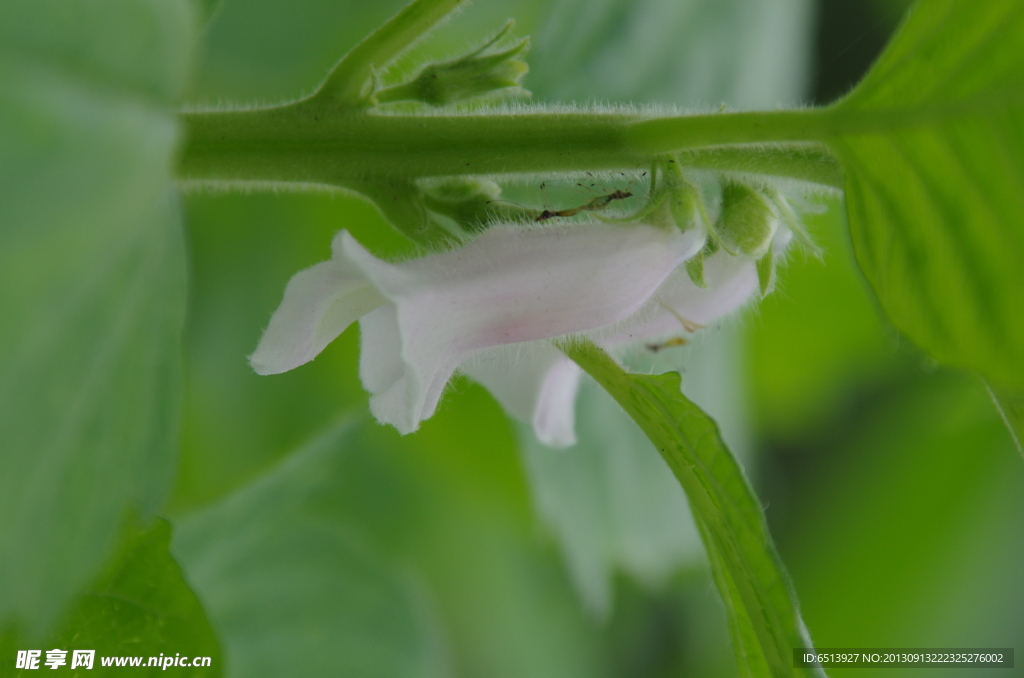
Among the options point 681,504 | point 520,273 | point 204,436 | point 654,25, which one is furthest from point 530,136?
point 204,436

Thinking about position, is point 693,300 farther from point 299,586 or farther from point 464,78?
point 299,586

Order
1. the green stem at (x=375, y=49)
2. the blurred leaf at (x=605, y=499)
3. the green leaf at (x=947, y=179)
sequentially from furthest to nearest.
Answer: the blurred leaf at (x=605, y=499)
the green stem at (x=375, y=49)
the green leaf at (x=947, y=179)

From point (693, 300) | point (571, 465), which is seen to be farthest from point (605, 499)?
point (693, 300)

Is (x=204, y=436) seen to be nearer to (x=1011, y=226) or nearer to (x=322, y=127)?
(x=322, y=127)

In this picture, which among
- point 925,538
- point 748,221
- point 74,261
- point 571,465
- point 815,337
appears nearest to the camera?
point 74,261

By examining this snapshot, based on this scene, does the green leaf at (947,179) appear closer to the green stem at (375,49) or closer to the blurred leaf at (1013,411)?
the blurred leaf at (1013,411)

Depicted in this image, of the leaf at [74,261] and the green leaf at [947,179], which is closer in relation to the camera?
the leaf at [74,261]

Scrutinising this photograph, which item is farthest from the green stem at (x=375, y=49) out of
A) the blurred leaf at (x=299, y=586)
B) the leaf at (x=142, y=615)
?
the blurred leaf at (x=299, y=586)
